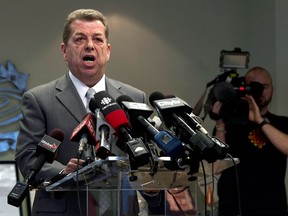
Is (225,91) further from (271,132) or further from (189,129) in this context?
(189,129)

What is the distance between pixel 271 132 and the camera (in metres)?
3.22

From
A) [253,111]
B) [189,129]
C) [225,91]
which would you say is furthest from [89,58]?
[253,111]

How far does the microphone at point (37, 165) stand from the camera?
144 centimetres

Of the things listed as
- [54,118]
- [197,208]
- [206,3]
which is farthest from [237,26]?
[197,208]

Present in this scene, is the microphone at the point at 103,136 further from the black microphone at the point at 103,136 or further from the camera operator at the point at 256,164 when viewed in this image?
the camera operator at the point at 256,164

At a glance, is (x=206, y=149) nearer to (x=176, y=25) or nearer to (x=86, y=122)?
(x=86, y=122)

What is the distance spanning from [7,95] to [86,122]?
272 centimetres

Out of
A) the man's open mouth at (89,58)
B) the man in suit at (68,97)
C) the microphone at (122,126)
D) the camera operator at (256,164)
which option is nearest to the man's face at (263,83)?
the camera operator at (256,164)

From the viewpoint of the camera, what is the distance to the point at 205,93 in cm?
406

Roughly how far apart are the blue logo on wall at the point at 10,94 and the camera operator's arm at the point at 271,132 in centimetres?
163

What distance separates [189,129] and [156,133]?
84 millimetres

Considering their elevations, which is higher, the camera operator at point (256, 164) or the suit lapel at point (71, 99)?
the suit lapel at point (71, 99)

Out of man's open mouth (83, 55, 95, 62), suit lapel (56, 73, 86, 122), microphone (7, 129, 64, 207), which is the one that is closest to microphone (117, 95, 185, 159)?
microphone (7, 129, 64, 207)

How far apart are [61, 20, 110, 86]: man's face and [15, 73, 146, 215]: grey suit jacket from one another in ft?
0.19
